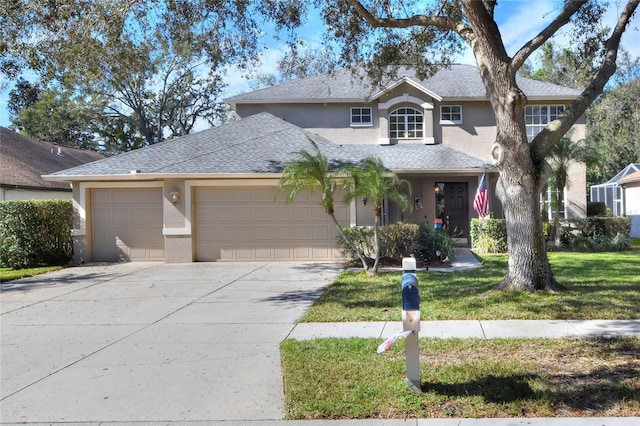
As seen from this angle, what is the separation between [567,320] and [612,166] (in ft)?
117

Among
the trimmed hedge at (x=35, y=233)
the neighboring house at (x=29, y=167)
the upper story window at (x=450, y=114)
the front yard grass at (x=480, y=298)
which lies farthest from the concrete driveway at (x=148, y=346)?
the upper story window at (x=450, y=114)

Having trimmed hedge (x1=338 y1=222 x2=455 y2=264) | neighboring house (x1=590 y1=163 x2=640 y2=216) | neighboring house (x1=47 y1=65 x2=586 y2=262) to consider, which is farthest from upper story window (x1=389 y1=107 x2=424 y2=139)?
neighboring house (x1=590 y1=163 x2=640 y2=216)

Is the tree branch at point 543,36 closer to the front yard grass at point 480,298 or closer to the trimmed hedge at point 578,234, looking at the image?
the front yard grass at point 480,298

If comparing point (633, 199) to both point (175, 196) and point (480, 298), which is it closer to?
point (480, 298)

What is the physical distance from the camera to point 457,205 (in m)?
20.5

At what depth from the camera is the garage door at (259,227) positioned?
1590cm

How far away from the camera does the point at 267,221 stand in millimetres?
15953

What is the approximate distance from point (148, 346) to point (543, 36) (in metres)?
8.46

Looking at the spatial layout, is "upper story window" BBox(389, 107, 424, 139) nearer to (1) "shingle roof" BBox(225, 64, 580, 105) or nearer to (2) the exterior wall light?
(1) "shingle roof" BBox(225, 64, 580, 105)

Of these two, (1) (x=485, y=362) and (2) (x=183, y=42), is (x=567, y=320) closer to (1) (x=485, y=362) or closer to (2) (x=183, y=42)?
(1) (x=485, y=362)

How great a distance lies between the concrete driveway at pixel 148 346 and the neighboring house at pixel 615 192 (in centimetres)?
2172

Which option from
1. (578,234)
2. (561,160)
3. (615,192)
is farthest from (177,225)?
(615,192)

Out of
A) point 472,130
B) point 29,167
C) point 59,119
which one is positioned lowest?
point 29,167

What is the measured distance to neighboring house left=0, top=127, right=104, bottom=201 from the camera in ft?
67.5
